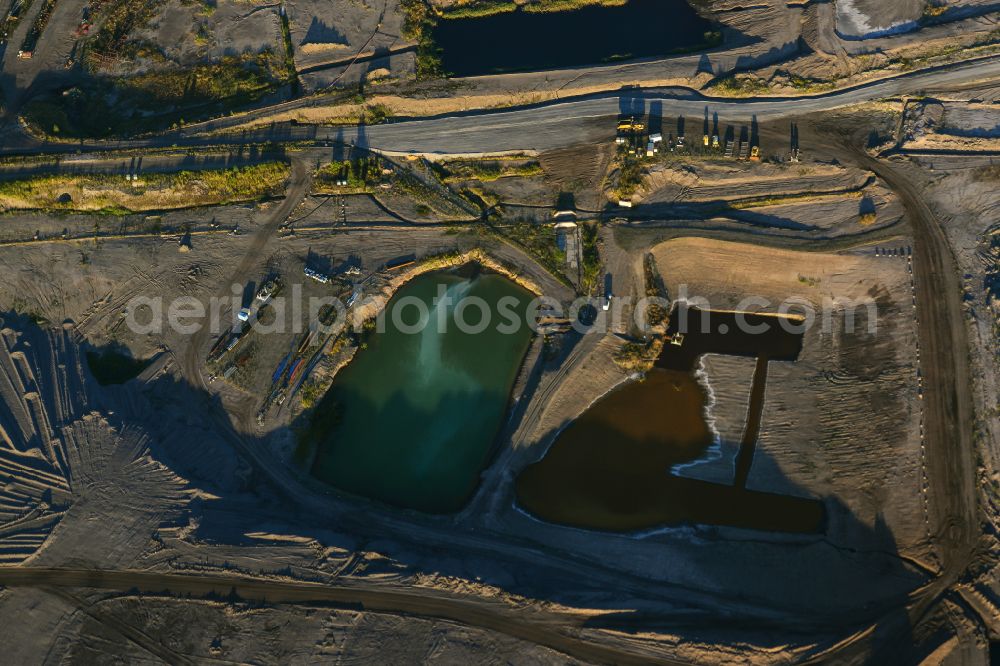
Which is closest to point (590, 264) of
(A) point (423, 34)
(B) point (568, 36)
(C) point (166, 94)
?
(B) point (568, 36)

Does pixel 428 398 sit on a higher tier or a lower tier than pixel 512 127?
lower

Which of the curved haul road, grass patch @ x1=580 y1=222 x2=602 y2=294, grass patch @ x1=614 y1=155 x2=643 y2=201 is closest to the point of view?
grass patch @ x1=580 y1=222 x2=602 y2=294

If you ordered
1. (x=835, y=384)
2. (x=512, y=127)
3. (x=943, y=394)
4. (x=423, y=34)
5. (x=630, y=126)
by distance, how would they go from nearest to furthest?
(x=943, y=394), (x=835, y=384), (x=630, y=126), (x=512, y=127), (x=423, y=34)

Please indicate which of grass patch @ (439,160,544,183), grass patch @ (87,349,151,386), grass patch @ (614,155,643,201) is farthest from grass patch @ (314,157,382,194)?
grass patch @ (87,349,151,386)

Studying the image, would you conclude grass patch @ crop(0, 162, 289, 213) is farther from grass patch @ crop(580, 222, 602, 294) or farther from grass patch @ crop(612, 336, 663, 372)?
grass patch @ crop(612, 336, 663, 372)

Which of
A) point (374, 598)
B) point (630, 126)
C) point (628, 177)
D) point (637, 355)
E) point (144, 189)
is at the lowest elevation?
point (374, 598)

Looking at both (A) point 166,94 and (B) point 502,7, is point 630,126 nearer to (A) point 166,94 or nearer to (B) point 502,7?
(B) point 502,7

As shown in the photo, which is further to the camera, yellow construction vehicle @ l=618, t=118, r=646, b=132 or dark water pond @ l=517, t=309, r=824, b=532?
yellow construction vehicle @ l=618, t=118, r=646, b=132
